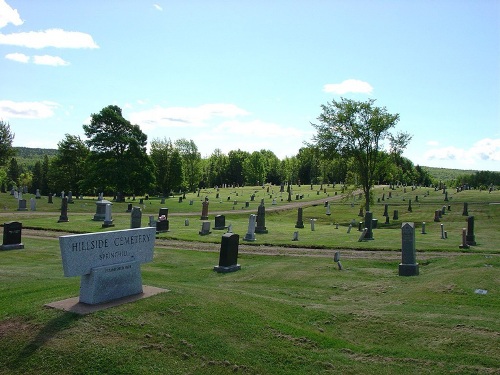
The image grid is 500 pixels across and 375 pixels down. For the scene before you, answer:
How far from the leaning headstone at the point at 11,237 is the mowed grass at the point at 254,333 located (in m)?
10.3

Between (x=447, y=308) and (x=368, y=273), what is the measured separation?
6.37m

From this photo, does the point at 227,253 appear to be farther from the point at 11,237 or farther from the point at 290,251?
the point at 11,237

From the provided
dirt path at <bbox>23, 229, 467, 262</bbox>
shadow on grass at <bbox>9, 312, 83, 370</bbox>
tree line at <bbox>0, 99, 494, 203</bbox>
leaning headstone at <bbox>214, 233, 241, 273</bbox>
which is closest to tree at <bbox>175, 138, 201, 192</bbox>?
tree line at <bbox>0, 99, 494, 203</bbox>

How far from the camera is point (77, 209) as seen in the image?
49.4m

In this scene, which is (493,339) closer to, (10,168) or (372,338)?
(372,338)

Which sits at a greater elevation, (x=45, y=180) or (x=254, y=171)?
(x=254, y=171)

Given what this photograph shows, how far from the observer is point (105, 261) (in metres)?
10.6

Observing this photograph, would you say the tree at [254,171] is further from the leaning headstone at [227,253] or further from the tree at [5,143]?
the leaning headstone at [227,253]

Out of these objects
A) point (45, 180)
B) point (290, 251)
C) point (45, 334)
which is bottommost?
point (290, 251)

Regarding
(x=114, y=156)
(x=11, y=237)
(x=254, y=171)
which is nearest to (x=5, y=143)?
(x=114, y=156)

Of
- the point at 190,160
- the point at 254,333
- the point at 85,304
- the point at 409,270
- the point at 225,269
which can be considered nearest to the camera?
the point at 254,333

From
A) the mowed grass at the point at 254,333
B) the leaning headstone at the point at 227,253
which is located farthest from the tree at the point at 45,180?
the mowed grass at the point at 254,333

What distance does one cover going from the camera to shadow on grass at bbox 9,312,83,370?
8105mm

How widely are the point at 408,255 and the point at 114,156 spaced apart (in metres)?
55.0
